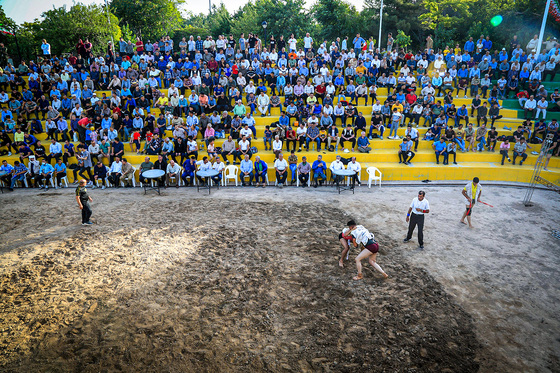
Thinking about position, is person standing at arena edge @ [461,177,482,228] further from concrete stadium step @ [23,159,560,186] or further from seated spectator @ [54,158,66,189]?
seated spectator @ [54,158,66,189]

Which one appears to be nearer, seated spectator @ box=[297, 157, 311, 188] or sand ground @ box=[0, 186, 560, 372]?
sand ground @ box=[0, 186, 560, 372]

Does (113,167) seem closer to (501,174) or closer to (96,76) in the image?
(96,76)

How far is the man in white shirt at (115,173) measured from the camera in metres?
15.0

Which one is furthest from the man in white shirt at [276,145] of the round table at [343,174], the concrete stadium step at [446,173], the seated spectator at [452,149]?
the seated spectator at [452,149]

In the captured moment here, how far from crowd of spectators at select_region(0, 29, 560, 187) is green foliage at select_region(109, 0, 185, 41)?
2051cm

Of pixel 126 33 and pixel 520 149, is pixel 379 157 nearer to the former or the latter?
pixel 520 149

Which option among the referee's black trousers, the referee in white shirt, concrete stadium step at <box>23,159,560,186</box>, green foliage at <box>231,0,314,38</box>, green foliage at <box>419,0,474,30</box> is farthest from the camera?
green foliage at <box>231,0,314,38</box>

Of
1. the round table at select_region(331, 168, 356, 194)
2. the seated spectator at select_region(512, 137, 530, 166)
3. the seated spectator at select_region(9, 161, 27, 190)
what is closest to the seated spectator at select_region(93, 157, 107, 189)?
the seated spectator at select_region(9, 161, 27, 190)

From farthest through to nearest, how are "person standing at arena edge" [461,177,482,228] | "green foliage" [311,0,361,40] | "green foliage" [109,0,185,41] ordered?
"green foliage" [109,0,185,41], "green foliage" [311,0,361,40], "person standing at arena edge" [461,177,482,228]

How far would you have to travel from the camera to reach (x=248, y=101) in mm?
18891

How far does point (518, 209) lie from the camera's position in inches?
479

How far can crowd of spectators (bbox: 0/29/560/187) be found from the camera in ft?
53.7

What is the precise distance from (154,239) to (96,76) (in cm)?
1525

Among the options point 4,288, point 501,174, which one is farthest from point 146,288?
point 501,174
